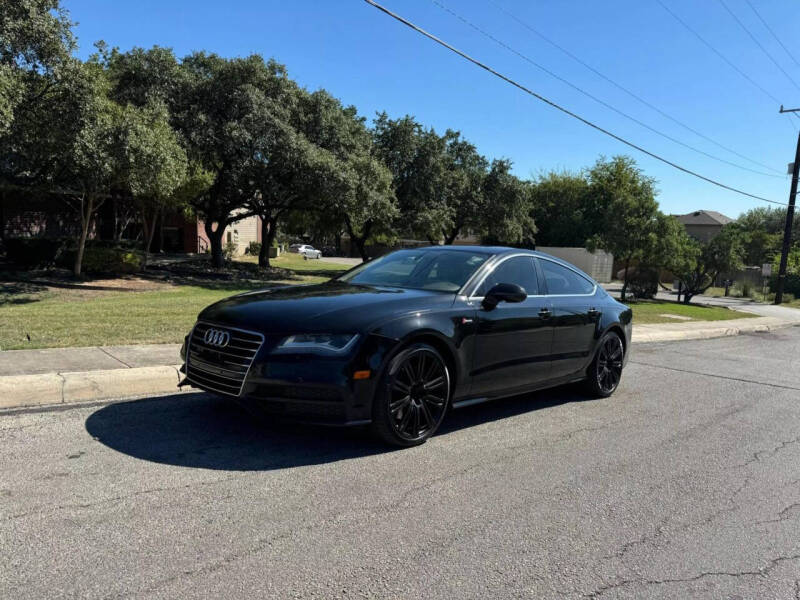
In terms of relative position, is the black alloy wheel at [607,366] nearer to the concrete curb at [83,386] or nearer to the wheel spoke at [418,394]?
the wheel spoke at [418,394]

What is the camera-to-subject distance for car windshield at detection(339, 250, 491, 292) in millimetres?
5395

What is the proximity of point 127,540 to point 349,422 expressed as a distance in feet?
5.32

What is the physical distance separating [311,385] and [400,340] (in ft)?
2.46

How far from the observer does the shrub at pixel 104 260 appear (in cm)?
1912

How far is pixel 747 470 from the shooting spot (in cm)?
472

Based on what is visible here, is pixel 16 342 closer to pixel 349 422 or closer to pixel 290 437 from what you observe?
pixel 290 437

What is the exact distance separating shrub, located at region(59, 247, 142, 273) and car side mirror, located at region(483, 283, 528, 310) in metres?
Answer: 17.6

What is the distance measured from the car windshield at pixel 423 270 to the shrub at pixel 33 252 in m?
17.2

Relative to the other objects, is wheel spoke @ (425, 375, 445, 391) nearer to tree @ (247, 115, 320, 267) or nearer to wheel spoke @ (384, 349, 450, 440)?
wheel spoke @ (384, 349, 450, 440)

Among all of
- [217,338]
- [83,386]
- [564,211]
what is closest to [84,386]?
[83,386]

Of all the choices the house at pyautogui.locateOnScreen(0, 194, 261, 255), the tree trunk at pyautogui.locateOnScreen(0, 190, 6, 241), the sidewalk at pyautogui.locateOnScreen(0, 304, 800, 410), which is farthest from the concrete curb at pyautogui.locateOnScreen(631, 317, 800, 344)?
the tree trunk at pyautogui.locateOnScreen(0, 190, 6, 241)

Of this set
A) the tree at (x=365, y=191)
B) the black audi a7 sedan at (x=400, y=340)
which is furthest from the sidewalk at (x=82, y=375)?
the tree at (x=365, y=191)

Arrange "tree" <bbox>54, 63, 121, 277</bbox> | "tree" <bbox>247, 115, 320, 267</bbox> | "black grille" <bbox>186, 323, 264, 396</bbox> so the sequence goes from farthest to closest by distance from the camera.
Answer: "tree" <bbox>247, 115, 320, 267</bbox> → "tree" <bbox>54, 63, 121, 277</bbox> → "black grille" <bbox>186, 323, 264, 396</bbox>

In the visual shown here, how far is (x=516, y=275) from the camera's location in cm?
585
